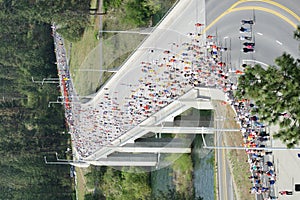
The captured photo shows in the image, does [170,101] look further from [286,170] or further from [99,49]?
[99,49]

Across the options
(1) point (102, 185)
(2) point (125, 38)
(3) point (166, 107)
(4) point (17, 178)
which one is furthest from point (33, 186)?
(3) point (166, 107)

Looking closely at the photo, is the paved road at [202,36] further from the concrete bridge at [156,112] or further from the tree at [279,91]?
the tree at [279,91]

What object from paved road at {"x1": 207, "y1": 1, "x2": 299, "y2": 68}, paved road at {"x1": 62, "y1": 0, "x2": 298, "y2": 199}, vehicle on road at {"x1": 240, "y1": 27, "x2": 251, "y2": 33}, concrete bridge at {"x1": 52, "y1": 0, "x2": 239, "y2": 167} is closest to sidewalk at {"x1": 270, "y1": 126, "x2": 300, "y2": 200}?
paved road at {"x1": 207, "y1": 1, "x2": 299, "y2": 68}

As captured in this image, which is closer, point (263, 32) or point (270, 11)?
point (270, 11)

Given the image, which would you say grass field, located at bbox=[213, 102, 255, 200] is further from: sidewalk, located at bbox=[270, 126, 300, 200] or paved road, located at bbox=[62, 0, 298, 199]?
sidewalk, located at bbox=[270, 126, 300, 200]

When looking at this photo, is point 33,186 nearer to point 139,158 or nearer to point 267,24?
point 139,158

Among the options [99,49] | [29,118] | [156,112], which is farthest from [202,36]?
[29,118]

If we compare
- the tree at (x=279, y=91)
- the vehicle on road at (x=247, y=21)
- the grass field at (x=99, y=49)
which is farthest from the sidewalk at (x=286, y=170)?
the grass field at (x=99, y=49)
